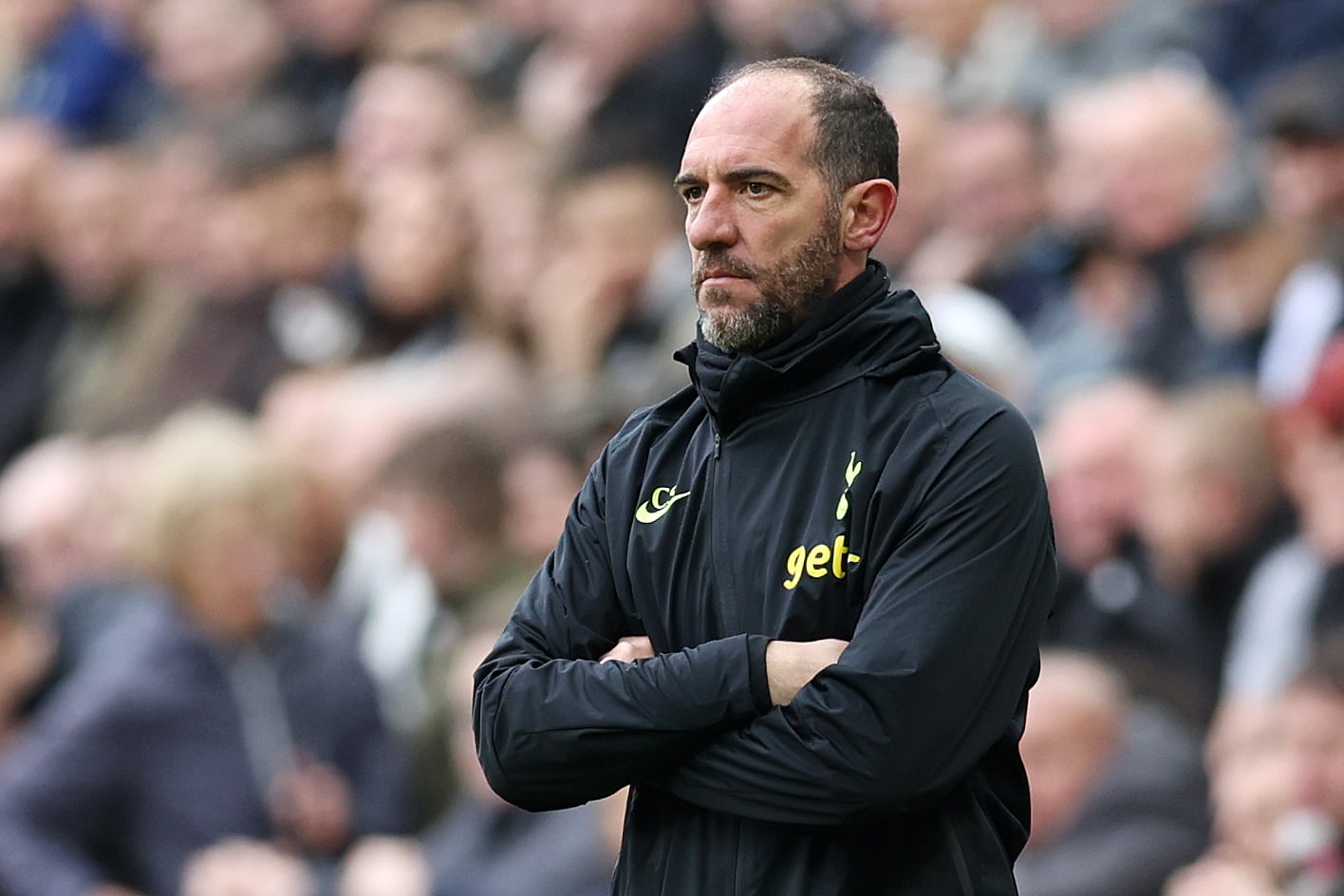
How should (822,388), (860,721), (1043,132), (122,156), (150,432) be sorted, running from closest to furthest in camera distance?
1. (860,721)
2. (822,388)
3. (1043,132)
4. (150,432)
5. (122,156)

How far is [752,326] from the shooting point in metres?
3.35

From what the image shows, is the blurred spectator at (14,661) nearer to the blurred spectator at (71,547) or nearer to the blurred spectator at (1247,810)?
the blurred spectator at (71,547)

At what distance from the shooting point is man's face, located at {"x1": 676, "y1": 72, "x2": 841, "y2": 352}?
10.9 ft

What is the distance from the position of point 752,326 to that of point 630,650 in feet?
1.66

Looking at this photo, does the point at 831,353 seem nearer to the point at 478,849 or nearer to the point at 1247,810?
the point at 1247,810

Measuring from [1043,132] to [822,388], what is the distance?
4749 millimetres

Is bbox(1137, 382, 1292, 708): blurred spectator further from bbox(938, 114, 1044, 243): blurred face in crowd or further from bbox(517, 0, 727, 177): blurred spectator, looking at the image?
bbox(517, 0, 727, 177): blurred spectator

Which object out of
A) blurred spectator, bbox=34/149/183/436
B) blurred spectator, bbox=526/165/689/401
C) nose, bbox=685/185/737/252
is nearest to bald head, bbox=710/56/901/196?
nose, bbox=685/185/737/252

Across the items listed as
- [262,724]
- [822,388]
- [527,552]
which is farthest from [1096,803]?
[822,388]

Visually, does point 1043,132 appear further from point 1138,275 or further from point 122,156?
point 122,156

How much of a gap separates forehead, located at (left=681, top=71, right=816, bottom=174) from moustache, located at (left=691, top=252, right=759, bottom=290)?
0.41ft

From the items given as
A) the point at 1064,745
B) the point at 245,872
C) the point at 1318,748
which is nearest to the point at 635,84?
the point at 245,872

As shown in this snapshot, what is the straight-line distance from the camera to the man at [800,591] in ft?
10.3

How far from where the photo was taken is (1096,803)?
595 centimetres
